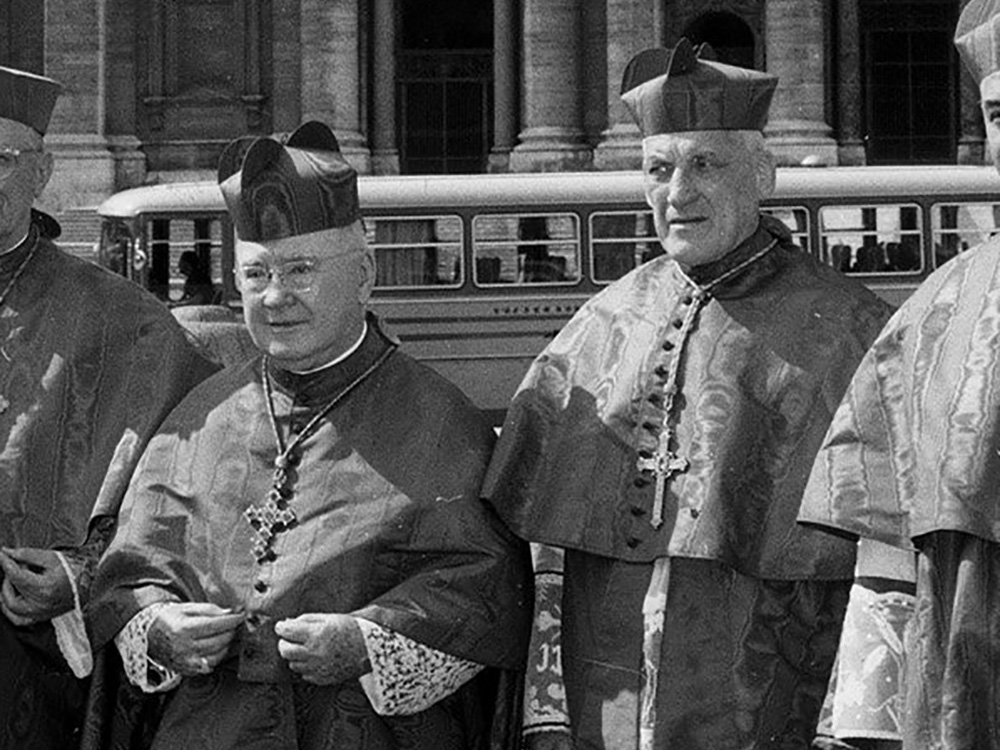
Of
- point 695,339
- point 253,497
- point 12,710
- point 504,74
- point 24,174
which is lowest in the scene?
point 12,710

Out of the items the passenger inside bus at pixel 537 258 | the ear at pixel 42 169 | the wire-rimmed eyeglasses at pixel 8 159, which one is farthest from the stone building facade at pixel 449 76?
the wire-rimmed eyeglasses at pixel 8 159

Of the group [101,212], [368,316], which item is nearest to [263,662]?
[368,316]

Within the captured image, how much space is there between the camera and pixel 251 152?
437cm

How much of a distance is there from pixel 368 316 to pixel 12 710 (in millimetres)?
1223

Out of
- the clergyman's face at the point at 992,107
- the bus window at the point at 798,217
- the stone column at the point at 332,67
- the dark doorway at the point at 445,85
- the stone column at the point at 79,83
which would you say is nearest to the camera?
the clergyman's face at the point at 992,107

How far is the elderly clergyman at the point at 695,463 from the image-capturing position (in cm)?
426

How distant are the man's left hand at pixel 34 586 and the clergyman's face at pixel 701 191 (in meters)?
1.49

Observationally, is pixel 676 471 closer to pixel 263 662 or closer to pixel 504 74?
pixel 263 662

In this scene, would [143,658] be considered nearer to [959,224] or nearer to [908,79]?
[959,224]

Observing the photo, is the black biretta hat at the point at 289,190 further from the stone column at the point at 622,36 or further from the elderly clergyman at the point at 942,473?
the stone column at the point at 622,36

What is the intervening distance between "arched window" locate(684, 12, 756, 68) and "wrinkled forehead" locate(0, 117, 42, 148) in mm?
25736

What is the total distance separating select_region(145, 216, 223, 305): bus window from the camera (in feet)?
62.9

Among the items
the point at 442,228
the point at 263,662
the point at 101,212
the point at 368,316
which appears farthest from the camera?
the point at 101,212

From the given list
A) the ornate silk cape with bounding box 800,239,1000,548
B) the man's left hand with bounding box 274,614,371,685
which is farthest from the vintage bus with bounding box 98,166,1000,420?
the ornate silk cape with bounding box 800,239,1000,548
